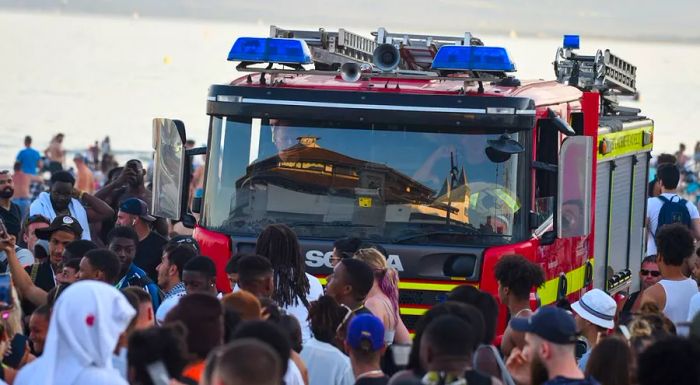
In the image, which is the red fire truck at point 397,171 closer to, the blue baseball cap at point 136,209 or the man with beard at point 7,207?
the blue baseball cap at point 136,209

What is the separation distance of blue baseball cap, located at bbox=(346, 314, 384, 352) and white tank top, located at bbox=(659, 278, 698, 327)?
323cm

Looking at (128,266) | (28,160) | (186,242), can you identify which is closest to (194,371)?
(186,242)

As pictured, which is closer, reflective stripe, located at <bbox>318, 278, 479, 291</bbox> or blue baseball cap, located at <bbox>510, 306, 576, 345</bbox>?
blue baseball cap, located at <bbox>510, 306, 576, 345</bbox>

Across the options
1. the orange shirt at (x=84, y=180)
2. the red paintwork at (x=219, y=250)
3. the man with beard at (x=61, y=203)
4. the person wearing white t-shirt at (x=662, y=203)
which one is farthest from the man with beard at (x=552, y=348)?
the orange shirt at (x=84, y=180)

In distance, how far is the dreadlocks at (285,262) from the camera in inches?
356

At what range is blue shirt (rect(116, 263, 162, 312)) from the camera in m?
9.70

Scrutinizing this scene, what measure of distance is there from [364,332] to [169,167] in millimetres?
4287

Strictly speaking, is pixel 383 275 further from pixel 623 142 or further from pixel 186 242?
pixel 623 142

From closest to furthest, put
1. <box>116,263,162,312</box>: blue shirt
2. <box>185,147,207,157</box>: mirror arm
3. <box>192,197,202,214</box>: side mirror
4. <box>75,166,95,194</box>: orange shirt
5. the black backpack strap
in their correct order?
<box>116,263,162,312</box>: blue shirt
the black backpack strap
<box>185,147,207,157</box>: mirror arm
<box>192,197,202,214</box>: side mirror
<box>75,166,95,194</box>: orange shirt

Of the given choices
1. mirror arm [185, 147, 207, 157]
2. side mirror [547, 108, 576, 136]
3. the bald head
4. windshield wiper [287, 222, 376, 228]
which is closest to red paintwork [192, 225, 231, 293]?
windshield wiper [287, 222, 376, 228]

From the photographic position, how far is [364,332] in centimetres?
714

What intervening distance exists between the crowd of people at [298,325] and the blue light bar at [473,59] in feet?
6.11

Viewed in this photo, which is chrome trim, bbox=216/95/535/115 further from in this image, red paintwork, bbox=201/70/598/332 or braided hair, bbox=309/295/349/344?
braided hair, bbox=309/295/349/344

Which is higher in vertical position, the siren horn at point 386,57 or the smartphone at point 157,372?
the siren horn at point 386,57
